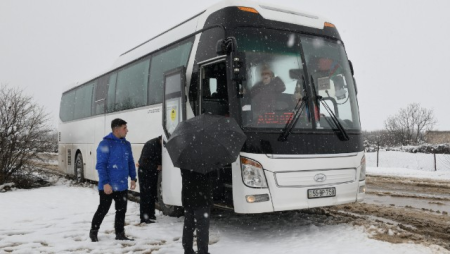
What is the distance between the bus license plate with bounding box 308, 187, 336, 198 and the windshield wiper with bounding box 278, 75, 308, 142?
3.08 ft

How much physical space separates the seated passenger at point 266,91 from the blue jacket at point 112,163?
2.11 metres

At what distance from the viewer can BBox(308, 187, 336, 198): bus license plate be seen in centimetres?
626

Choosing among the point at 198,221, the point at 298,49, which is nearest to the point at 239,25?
the point at 298,49

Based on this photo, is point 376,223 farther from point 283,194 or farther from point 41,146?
point 41,146

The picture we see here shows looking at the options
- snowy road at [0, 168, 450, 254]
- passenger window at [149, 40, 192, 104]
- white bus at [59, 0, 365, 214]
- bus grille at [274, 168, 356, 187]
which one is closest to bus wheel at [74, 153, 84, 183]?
snowy road at [0, 168, 450, 254]

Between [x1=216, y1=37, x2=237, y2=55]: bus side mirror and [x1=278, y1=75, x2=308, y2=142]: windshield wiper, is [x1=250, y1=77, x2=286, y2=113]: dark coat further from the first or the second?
[x1=216, y1=37, x2=237, y2=55]: bus side mirror

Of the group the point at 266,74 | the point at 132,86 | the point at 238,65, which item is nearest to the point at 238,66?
the point at 238,65

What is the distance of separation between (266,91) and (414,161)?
24003 millimetres

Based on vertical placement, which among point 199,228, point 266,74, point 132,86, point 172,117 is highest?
point 132,86

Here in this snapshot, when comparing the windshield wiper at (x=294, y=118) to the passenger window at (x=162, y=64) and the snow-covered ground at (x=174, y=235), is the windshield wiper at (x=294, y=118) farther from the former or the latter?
the passenger window at (x=162, y=64)

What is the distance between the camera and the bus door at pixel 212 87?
6.68 meters

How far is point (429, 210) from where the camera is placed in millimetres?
8875

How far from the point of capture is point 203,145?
191 inches

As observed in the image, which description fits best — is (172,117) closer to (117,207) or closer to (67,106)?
(117,207)
